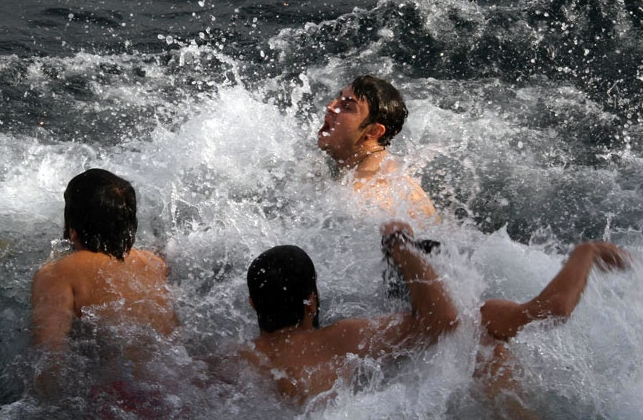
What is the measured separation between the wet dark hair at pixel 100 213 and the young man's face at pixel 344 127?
5.33 ft

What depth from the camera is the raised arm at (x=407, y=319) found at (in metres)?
3.88

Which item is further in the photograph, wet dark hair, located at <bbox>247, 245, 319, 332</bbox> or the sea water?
the sea water

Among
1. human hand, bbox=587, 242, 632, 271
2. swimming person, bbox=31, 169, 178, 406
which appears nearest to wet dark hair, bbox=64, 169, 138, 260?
swimming person, bbox=31, 169, 178, 406

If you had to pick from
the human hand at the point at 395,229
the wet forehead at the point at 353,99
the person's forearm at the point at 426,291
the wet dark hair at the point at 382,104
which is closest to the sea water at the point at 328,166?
the person's forearm at the point at 426,291

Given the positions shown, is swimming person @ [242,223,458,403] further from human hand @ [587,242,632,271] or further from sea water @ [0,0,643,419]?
human hand @ [587,242,632,271]

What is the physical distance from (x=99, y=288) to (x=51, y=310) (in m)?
0.23

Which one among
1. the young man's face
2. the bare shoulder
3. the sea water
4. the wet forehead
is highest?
the wet forehead

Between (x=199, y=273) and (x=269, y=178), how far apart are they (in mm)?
1205

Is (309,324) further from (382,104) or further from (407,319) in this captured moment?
(382,104)

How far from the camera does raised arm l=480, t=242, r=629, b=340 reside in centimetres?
376

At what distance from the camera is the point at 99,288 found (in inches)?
167

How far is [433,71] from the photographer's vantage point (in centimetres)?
766

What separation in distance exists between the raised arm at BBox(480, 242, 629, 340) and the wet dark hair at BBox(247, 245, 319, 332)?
82 cm

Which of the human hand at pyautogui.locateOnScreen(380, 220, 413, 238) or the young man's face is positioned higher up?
the human hand at pyautogui.locateOnScreen(380, 220, 413, 238)
